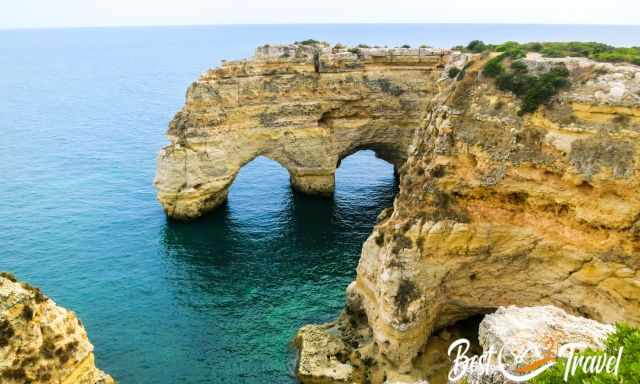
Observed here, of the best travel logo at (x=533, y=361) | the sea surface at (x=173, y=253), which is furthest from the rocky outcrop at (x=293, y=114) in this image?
the best travel logo at (x=533, y=361)

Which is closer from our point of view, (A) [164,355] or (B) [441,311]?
(B) [441,311]

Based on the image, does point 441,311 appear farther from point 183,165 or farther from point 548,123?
point 183,165

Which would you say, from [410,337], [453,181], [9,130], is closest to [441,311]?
[410,337]

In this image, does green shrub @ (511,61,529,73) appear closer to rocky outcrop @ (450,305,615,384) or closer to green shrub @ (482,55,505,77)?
green shrub @ (482,55,505,77)

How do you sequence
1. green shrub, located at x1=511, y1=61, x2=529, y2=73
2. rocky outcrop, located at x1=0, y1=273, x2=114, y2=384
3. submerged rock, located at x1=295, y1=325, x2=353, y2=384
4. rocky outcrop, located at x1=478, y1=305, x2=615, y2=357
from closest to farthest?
rocky outcrop, located at x1=478, y1=305, x2=615, y2=357
rocky outcrop, located at x1=0, y1=273, x2=114, y2=384
green shrub, located at x1=511, y1=61, x2=529, y2=73
submerged rock, located at x1=295, y1=325, x2=353, y2=384

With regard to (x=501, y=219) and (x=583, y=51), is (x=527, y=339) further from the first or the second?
(x=583, y=51)

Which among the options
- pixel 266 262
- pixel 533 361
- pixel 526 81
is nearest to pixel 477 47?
pixel 526 81

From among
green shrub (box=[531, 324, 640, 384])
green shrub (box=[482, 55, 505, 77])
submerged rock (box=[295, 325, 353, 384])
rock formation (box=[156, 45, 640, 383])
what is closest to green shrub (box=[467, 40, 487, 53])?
rock formation (box=[156, 45, 640, 383])
